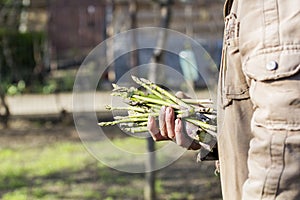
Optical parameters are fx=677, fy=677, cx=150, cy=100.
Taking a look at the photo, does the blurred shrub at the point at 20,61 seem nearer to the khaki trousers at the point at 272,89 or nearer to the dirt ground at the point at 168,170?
the dirt ground at the point at 168,170

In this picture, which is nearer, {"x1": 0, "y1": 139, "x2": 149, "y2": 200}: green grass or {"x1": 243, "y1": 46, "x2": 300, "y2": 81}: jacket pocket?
{"x1": 243, "y1": 46, "x2": 300, "y2": 81}: jacket pocket

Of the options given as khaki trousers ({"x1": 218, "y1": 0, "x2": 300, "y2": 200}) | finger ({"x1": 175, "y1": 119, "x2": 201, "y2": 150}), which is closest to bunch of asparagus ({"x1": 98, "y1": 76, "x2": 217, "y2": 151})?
finger ({"x1": 175, "y1": 119, "x2": 201, "y2": 150})

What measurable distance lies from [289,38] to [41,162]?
23.8 ft

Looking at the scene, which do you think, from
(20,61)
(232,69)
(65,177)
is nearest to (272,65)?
(232,69)

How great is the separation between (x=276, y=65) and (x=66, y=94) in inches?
498

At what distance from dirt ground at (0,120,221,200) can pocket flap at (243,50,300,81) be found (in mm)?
5303

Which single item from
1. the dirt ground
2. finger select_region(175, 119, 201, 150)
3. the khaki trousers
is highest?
the khaki trousers

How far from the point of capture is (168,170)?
8.23 m

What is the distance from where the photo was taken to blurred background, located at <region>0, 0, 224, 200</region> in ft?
24.2

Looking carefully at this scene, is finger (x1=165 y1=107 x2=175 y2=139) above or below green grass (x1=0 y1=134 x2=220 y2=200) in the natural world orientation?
above

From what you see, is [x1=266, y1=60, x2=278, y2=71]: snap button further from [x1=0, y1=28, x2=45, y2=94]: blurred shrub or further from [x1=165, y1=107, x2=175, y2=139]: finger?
[x1=0, y1=28, x2=45, y2=94]: blurred shrub

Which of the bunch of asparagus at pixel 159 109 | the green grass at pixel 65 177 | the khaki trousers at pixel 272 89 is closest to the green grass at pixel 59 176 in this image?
the green grass at pixel 65 177

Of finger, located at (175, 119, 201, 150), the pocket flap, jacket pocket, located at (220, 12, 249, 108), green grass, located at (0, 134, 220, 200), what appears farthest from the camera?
green grass, located at (0, 134, 220, 200)

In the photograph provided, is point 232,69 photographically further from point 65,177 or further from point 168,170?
point 168,170
